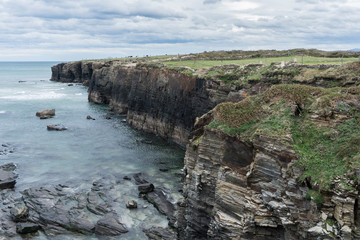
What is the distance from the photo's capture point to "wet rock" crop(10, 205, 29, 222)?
2757 cm

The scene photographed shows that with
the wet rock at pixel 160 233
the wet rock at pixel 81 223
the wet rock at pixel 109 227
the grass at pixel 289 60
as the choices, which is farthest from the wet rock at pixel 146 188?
the grass at pixel 289 60

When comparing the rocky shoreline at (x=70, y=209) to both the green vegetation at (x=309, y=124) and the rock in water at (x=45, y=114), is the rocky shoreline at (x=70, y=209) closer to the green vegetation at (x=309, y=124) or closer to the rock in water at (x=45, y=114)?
the green vegetation at (x=309, y=124)

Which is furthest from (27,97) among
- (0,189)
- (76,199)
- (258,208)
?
(258,208)

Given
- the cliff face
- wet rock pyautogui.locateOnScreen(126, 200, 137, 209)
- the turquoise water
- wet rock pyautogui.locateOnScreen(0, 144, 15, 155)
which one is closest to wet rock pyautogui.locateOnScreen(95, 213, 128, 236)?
the turquoise water

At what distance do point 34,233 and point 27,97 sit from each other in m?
89.1

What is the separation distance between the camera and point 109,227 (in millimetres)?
26359

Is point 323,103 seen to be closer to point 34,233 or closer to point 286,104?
point 286,104

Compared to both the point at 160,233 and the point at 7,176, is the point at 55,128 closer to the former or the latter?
the point at 7,176

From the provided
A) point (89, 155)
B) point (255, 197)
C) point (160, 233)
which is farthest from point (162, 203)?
point (89, 155)

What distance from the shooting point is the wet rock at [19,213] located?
27569mm

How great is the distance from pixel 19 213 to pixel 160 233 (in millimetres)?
13383

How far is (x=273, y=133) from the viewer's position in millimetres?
18406

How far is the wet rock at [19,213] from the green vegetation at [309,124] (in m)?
19.8

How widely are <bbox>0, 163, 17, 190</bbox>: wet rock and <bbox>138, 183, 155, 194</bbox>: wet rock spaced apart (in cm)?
1494
